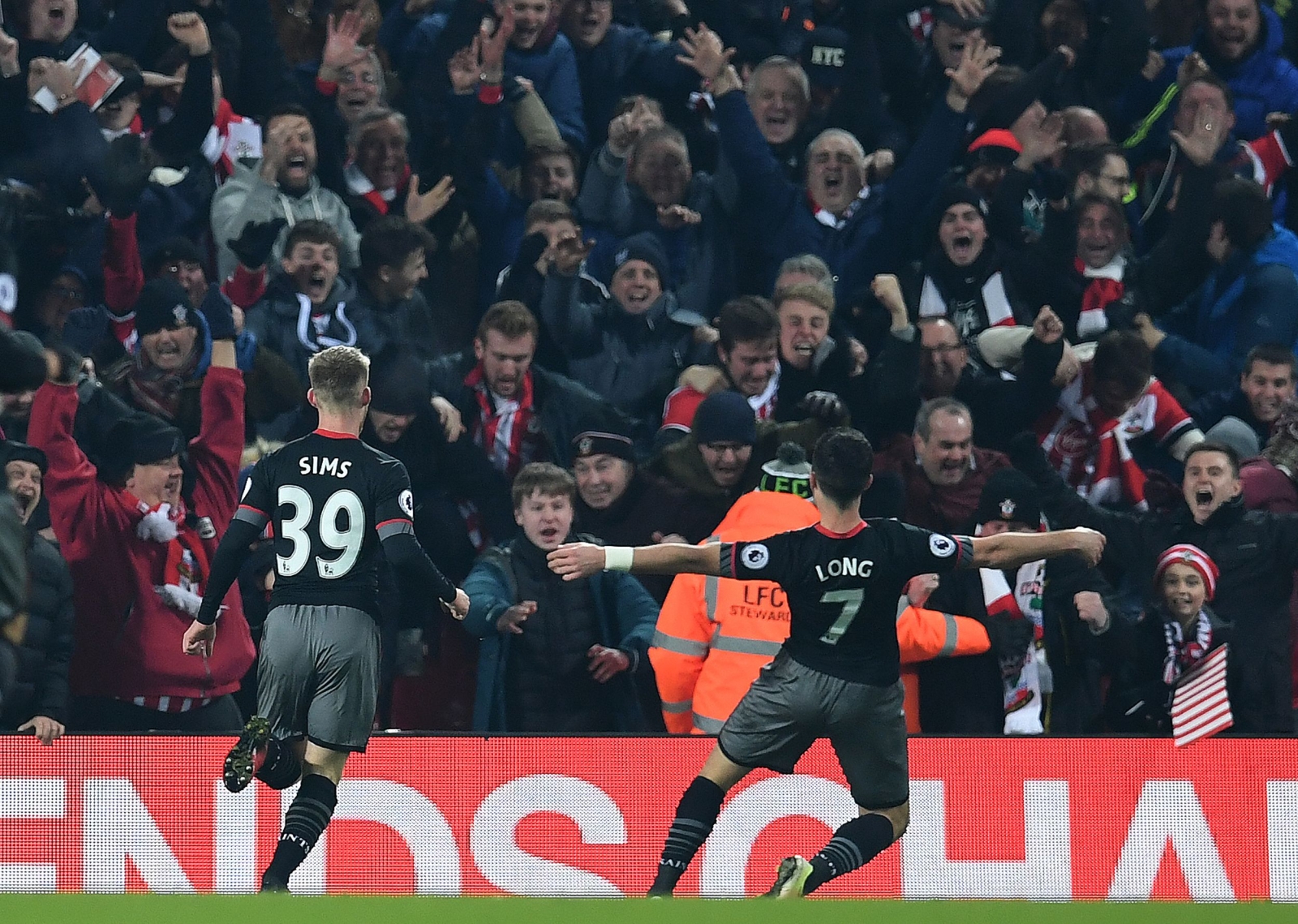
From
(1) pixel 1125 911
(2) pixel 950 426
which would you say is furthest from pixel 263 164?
(1) pixel 1125 911

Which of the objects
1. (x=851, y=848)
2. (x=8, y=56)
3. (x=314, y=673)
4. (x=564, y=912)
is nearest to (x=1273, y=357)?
(x=851, y=848)

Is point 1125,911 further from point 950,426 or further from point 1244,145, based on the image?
point 1244,145

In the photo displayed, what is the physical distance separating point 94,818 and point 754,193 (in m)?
3.97

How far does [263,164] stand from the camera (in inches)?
333

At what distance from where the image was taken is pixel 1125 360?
8055mm

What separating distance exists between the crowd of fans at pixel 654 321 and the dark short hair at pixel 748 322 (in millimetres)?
17

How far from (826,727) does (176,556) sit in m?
2.63

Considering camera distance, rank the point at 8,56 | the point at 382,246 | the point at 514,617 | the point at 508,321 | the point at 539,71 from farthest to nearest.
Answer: the point at 539,71 < the point at 8,56 < the point at 382,246 < the point at 508,321 < the point at 514,617

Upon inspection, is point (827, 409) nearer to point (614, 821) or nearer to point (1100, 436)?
point (1100, 436)

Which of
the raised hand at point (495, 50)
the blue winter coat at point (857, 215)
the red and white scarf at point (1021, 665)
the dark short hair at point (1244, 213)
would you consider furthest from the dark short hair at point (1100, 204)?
the raised hand at point (495, 50)

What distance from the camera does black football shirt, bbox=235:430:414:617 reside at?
5992 mm

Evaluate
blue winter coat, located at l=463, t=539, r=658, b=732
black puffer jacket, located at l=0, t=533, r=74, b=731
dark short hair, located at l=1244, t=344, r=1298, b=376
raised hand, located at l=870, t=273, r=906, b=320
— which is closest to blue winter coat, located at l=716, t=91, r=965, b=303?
raised hand, located at l=870, t=273, r=906, b=320

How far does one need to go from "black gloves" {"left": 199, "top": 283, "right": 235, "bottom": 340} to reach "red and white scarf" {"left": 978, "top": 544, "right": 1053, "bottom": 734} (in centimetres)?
316

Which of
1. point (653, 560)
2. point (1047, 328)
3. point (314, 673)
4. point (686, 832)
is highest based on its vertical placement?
point (1047, 328)
